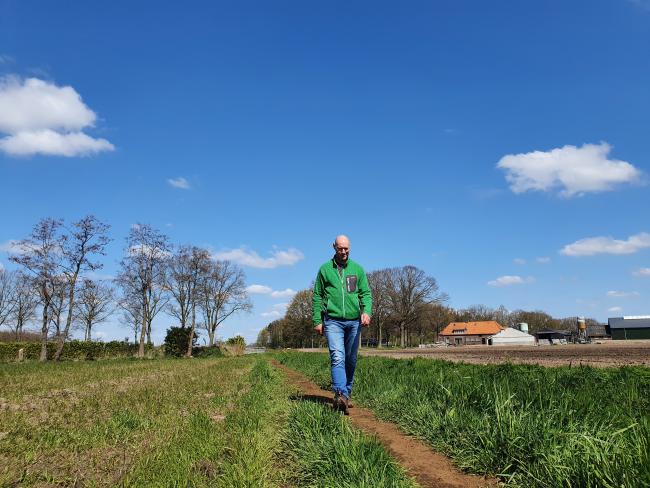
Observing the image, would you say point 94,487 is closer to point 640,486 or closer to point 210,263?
point 640,486

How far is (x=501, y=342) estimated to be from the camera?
10262cm

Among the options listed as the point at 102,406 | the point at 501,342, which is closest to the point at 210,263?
the point at 102,406

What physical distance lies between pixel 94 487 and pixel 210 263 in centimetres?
6090

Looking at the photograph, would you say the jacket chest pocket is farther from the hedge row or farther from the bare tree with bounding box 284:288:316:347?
the bare tree with bounding box 284:288:316:347

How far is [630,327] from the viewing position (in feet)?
334

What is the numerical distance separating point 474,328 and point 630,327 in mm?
35307

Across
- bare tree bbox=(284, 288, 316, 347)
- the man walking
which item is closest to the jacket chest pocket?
the man walking

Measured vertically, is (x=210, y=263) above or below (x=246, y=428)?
above

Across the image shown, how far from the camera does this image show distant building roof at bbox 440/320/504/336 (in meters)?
114

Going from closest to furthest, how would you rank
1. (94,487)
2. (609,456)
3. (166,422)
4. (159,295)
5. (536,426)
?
(609,456), (94,487), (536,426), (166,422), (159,295)

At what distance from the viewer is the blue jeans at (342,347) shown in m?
6.02

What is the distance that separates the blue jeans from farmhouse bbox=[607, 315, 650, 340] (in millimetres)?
117751

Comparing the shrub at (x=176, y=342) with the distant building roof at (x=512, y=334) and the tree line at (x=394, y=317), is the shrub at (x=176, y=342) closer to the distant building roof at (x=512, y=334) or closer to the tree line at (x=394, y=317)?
the tree line at (x=394, y=317)

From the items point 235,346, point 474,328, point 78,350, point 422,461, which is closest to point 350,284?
point 422,461
